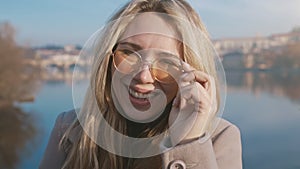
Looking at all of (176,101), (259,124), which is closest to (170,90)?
(176,101)

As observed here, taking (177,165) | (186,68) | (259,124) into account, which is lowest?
(259,124)

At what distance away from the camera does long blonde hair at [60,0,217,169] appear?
49 cm

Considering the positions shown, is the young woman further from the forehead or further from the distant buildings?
the distant buildings

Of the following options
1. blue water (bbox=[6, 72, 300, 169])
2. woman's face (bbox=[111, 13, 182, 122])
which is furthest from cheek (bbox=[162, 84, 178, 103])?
blue water (bbox=[6, 72, 300, 169])

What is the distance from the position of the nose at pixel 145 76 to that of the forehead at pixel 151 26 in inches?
2.1

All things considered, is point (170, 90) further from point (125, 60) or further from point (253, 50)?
point (253, 50)

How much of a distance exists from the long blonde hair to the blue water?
5510mm

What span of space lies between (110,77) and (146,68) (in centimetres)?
8

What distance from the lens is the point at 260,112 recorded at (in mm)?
14133

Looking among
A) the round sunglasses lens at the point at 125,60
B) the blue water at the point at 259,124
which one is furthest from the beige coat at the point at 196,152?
the blue water at the point at 259,124

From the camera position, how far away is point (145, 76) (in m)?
0.45

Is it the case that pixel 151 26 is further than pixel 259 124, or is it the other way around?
pixel 259 124

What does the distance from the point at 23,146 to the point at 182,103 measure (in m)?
10.6

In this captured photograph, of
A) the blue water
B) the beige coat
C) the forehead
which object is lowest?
the blue water
